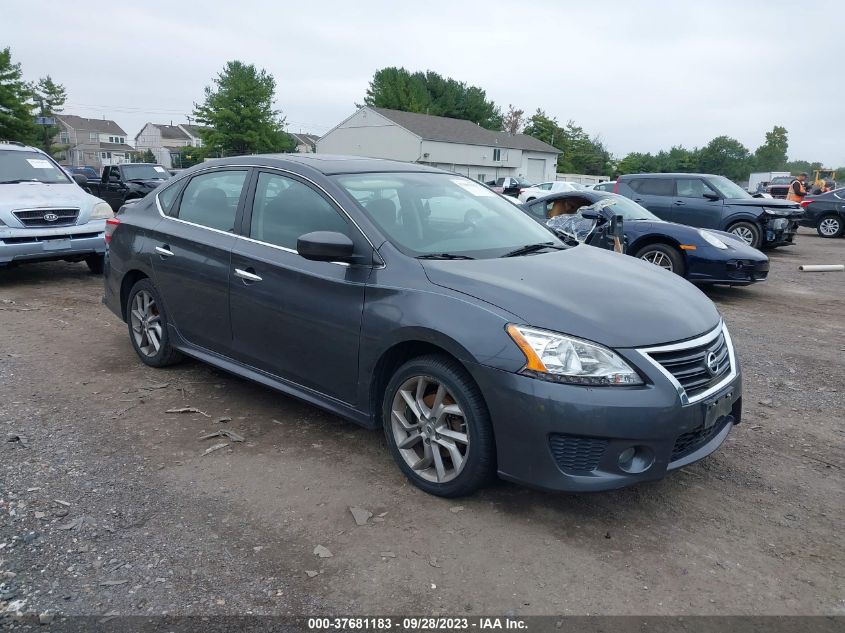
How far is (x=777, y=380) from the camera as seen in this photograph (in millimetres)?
5328

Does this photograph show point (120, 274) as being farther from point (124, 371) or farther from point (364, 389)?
point (364, 389)

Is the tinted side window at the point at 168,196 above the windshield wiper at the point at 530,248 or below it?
above

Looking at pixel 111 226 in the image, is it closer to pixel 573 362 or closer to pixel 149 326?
pixel 149 326

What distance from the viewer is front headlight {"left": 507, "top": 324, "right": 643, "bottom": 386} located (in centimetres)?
288

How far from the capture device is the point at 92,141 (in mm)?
108062

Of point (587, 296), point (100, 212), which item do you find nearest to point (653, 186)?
point (100, 212)

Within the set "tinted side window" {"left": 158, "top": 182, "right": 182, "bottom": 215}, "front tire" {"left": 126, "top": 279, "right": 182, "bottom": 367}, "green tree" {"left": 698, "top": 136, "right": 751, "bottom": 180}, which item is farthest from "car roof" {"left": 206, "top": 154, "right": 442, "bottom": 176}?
"green tree" {"left": 698, "top": 136, "right": 751, "bottom": 180}

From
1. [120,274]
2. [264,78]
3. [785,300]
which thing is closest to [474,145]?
[264,78]

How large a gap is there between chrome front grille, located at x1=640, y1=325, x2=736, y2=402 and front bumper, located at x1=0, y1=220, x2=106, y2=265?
317 inches

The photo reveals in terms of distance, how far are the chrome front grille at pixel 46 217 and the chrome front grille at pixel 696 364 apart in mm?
8173

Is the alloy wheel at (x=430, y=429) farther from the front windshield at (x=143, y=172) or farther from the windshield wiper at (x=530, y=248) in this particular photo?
the front windshield at (x=143, y=172)

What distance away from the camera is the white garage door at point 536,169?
237ft

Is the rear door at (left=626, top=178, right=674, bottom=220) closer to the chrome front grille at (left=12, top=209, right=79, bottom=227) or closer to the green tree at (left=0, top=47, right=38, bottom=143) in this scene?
the chrome front grille at (left=12, top=209, right=79, bottom=227)

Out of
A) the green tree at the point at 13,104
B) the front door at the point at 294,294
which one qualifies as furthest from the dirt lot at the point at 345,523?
the green tree at the point at 13,104
